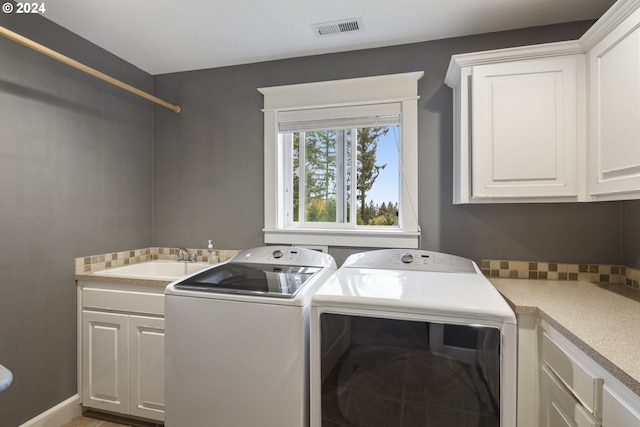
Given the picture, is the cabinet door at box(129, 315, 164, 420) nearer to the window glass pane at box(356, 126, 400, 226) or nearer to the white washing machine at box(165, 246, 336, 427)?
the white washing machine at box(165, 246, 336, 427)

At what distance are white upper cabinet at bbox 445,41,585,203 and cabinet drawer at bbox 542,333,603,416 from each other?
0.73 meters

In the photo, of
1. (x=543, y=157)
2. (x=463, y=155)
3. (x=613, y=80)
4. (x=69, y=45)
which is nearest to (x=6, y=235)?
(x=69, y=45)

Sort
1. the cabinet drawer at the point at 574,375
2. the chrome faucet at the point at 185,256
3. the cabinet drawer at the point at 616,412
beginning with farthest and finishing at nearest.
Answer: the chrome faucet at the point at 185,256 < the cabinet drawer at the point at 574,375 < the cabinet drawer at the point at 616,412

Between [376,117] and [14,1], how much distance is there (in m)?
2.04

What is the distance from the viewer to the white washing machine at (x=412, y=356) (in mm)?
1163

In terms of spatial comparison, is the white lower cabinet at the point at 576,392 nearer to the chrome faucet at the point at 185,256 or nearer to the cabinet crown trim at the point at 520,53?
the cabinet crown trim at the point at 520,53

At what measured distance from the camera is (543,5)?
1712mm

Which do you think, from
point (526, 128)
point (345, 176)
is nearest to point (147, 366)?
point (345, 176)

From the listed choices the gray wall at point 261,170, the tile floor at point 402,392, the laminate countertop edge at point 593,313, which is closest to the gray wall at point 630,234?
the gray wall at point 261,170

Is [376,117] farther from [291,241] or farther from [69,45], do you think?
[69,45]

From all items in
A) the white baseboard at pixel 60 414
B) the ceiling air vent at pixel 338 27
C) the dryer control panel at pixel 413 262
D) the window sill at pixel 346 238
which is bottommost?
the white baseboard at pixel 60 414

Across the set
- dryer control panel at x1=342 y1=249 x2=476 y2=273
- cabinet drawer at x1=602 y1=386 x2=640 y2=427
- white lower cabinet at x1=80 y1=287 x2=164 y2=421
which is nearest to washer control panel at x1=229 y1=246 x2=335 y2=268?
dryer control panel at x1=342 y1=249 x2=476 y2=273

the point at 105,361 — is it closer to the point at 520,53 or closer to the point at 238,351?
the point at 238,351

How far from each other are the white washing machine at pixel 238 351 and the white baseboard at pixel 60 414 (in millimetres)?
842
